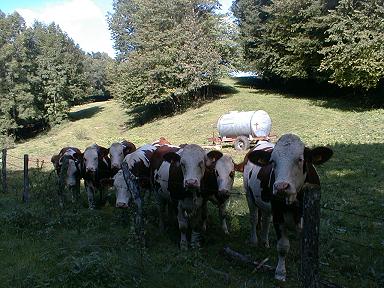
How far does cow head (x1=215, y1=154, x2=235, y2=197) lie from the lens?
8.27 metres

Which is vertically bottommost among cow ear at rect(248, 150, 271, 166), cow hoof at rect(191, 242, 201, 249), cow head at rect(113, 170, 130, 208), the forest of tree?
cow hoof at rect(191, 242, 201, 249)

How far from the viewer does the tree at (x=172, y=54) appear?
39125mm

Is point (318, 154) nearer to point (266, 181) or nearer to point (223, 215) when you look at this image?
point (266, 181)

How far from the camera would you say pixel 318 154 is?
604cm

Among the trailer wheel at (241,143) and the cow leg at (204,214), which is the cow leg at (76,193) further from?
the trailer wheel at (241,143)

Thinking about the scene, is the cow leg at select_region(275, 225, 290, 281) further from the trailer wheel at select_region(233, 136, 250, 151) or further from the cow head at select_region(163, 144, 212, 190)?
the trailer wheel at select_region(233, 136, 250, 151)

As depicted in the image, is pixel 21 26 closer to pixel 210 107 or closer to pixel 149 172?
pixel 210 107

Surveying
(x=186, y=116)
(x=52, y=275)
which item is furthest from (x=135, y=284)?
(x=186, y=116)

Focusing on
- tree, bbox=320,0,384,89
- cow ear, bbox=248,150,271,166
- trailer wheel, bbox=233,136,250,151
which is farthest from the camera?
tree, bbox=320,0,384,89

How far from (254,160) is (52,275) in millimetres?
3359

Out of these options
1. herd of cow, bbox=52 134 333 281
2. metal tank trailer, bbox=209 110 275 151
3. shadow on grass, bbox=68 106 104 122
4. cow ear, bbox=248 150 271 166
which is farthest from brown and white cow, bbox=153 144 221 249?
shadow on grass, bbox=68 106 104 122

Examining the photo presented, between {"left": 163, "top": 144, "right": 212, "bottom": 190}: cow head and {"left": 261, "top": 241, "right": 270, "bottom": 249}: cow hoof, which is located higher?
{"left": 163, "top": 144, "right": 212, "bottom": 190}: cow head

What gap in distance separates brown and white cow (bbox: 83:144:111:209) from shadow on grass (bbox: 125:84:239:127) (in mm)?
29580

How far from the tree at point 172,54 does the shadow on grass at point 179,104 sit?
531 mm
